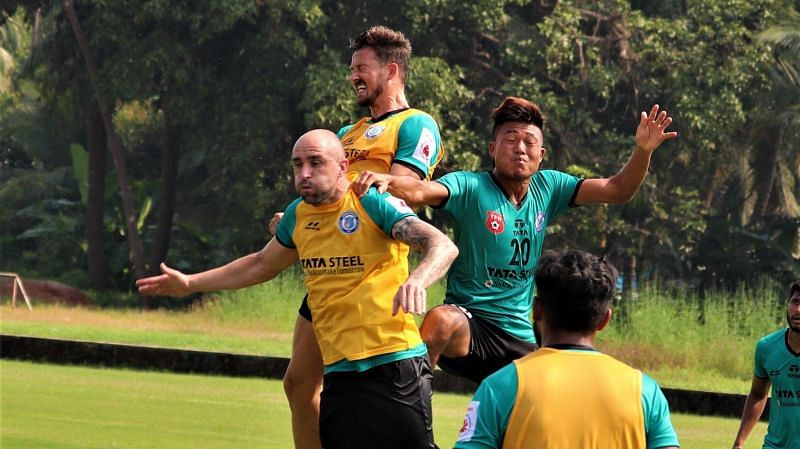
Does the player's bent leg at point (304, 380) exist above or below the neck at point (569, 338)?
below

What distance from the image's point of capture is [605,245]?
1347 inches

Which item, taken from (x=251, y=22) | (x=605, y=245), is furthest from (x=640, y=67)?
(x=251, y=22)

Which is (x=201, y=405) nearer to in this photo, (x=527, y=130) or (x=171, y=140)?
(x=527, y=130)

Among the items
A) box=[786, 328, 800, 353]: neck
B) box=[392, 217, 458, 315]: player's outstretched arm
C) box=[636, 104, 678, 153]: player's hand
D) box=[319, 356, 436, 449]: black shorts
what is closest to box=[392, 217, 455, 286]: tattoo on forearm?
box=[392, 217, 458, 315]: player's outstretched arm

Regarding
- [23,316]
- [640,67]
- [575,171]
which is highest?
[640,67]

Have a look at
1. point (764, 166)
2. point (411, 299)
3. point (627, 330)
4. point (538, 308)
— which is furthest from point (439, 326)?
point (764, 166)

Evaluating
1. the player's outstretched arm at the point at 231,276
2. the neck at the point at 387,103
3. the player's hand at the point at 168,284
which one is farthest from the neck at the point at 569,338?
the neck at the point at 387,103

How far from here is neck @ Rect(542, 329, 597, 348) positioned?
3.91m

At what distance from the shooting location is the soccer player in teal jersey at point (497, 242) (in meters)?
6.95

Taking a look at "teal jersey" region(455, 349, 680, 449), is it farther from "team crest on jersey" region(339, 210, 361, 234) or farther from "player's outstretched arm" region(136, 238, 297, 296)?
"player's outstretched arm" region(136, 238, 297, 296)

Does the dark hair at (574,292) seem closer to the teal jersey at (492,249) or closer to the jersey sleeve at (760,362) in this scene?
the teal jersey at (492,249)

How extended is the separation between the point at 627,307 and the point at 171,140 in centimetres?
1531

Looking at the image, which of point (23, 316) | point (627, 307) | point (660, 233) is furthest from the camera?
point (660, 233)

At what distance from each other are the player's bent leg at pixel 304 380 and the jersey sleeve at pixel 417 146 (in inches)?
35.6
